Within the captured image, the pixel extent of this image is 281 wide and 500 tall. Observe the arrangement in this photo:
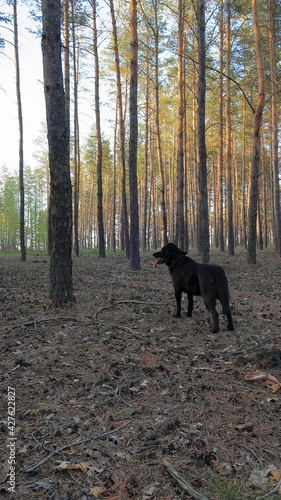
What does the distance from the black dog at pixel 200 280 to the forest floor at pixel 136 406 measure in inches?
18.7

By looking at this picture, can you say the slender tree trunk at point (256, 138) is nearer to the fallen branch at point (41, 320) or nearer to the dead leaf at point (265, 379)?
the fallen branch at point (41, 320)

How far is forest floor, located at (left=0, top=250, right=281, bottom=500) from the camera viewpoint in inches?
85.4

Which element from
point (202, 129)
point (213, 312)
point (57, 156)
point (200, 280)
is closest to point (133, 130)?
point (202, 129)

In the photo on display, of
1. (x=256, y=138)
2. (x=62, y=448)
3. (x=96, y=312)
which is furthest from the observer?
(x=256, y=138)

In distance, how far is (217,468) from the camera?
225cm

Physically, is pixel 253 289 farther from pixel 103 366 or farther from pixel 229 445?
pixel 229 445

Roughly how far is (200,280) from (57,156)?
3.94 metres

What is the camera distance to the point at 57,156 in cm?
652

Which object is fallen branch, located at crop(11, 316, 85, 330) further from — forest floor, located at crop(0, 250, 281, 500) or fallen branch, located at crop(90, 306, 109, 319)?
fallen branch, located at crop(90, 306, 109, 319)

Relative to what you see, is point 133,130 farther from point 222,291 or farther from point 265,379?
point 265,379

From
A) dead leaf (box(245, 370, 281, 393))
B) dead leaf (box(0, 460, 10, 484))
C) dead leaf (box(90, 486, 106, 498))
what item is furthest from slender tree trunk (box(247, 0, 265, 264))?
dead leaf (box(0, 460, 10, 484))

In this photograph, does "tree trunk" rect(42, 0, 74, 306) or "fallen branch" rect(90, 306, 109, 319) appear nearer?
"fallen branch" rect(90, 306, 109, 319)

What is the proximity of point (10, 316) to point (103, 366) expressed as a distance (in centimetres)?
303

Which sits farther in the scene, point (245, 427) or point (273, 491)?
point (245, 427)
